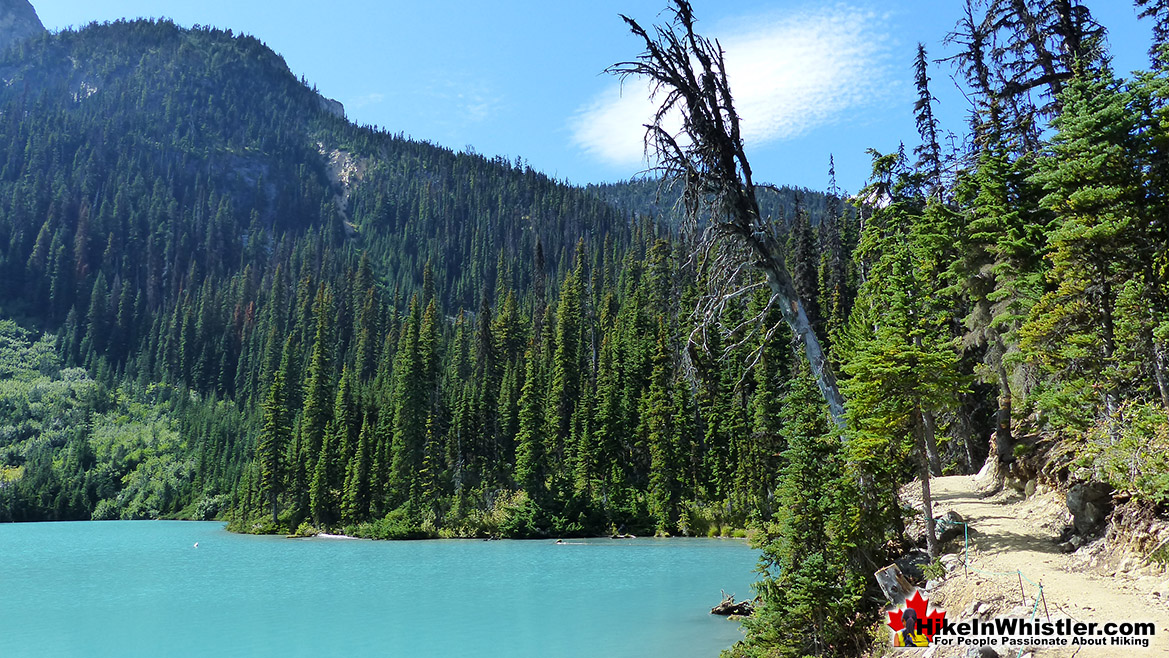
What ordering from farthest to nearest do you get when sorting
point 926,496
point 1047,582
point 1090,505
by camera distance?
Answer: 1. point 926,496
2. point 1090,505
3. point 1047,582

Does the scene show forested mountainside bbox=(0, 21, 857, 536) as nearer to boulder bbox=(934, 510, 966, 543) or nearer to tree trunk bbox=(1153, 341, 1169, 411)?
boulder bbox=(934, 510, 966, 543)

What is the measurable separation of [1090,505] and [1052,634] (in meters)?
5.84

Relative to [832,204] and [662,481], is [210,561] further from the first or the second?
[832,204]

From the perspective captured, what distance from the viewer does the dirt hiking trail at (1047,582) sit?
10219 millimetres

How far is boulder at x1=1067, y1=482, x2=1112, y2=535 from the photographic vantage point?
46.6ft

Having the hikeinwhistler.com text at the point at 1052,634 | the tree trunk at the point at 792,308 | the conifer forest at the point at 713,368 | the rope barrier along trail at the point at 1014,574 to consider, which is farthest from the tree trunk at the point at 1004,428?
the hikeinwhistler.com text at the point at 1052,634

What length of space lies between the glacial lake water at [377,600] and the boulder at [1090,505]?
11530 mm

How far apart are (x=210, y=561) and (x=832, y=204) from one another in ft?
304

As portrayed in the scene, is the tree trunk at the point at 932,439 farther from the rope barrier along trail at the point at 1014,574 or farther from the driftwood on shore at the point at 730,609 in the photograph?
the driftwood on shore at the point at 730,609

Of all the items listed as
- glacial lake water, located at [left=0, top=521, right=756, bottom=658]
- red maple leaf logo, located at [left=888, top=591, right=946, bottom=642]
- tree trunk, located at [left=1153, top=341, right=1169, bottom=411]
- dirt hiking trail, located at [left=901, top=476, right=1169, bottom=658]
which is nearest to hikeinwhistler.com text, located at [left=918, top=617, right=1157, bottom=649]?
dirt hiking trail, located at [left=901, top=476, right=1169, bottom=658]

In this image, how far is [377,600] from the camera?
119ft

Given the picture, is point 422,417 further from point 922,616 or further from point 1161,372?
point 922,616

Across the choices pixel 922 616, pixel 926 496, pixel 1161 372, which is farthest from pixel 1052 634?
pixel 1161 372

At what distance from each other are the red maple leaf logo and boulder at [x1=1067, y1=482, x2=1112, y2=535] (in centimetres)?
456
